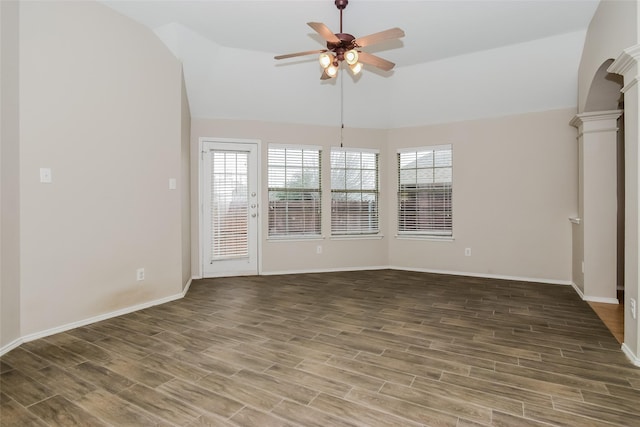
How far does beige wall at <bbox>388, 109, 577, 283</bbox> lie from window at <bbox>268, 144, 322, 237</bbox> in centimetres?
187

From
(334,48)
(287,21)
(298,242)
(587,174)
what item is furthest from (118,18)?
(587,174)

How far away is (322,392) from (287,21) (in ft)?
12.2

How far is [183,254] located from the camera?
177 inches

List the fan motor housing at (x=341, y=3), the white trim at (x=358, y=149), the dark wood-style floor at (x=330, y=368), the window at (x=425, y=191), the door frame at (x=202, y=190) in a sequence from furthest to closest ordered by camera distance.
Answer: the white trim at (x=358, y=149) < the window at (x=425, y=191) < the door frame at (x=202, y=190) < the fan motor housing at (x=341, y=3) < the dark wood-style floor at (x=330, y=368)

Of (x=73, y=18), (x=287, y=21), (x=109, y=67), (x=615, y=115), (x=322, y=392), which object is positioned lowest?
(x=322, y=392)

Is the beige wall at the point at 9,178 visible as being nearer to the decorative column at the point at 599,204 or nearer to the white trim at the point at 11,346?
the white trim at the point at 11,346

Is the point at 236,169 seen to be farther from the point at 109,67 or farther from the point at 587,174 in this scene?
the point at 587,174

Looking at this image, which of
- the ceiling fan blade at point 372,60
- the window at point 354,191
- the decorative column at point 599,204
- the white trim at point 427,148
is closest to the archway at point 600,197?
the decorative column at point 599,204

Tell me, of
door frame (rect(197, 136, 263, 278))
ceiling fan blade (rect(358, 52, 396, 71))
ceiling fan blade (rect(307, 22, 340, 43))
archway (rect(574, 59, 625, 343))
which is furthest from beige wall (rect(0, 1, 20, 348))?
archway (rect(574, 59, 625, 343))

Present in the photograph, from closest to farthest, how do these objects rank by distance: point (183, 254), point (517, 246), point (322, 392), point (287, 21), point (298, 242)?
point (322, 392)
point (287, 21)
point (183, 254)
point (517, 246)
point (298, 242)

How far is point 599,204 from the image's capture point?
4.03m

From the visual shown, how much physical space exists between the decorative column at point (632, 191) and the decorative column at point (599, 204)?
1543 millimetres

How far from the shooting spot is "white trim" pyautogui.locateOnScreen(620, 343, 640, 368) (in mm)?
2446

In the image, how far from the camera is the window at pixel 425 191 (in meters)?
5.80
